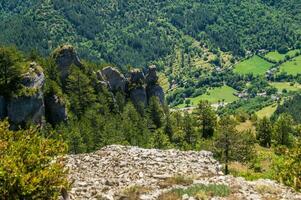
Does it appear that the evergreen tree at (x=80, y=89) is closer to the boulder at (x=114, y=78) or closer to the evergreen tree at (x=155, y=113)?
the boulder at (x=114, y=78)

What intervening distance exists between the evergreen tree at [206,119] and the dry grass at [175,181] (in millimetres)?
105000

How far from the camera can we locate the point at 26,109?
112438 mm

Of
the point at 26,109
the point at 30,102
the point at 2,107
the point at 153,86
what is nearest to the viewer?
the point at 2,107

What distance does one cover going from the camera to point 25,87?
114 m

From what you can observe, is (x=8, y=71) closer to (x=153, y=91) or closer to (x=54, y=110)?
(x=54, y=110)

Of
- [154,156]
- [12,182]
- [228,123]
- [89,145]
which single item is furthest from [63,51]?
[12,182]

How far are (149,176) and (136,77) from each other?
11747 centimetres

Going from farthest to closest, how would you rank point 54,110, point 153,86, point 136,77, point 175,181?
point 153,86 < point 136,77 < point 54,110 < point 175,181

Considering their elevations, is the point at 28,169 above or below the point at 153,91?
above

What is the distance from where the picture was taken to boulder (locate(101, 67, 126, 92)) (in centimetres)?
15600

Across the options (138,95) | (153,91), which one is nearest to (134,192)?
(138,95)

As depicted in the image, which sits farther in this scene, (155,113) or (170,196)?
(155,113)

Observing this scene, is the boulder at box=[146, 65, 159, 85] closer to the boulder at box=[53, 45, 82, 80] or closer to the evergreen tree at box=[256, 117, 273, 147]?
the boulder at box=[53, 45, 82, 80]

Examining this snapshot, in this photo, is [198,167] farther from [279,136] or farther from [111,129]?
[279,136]
